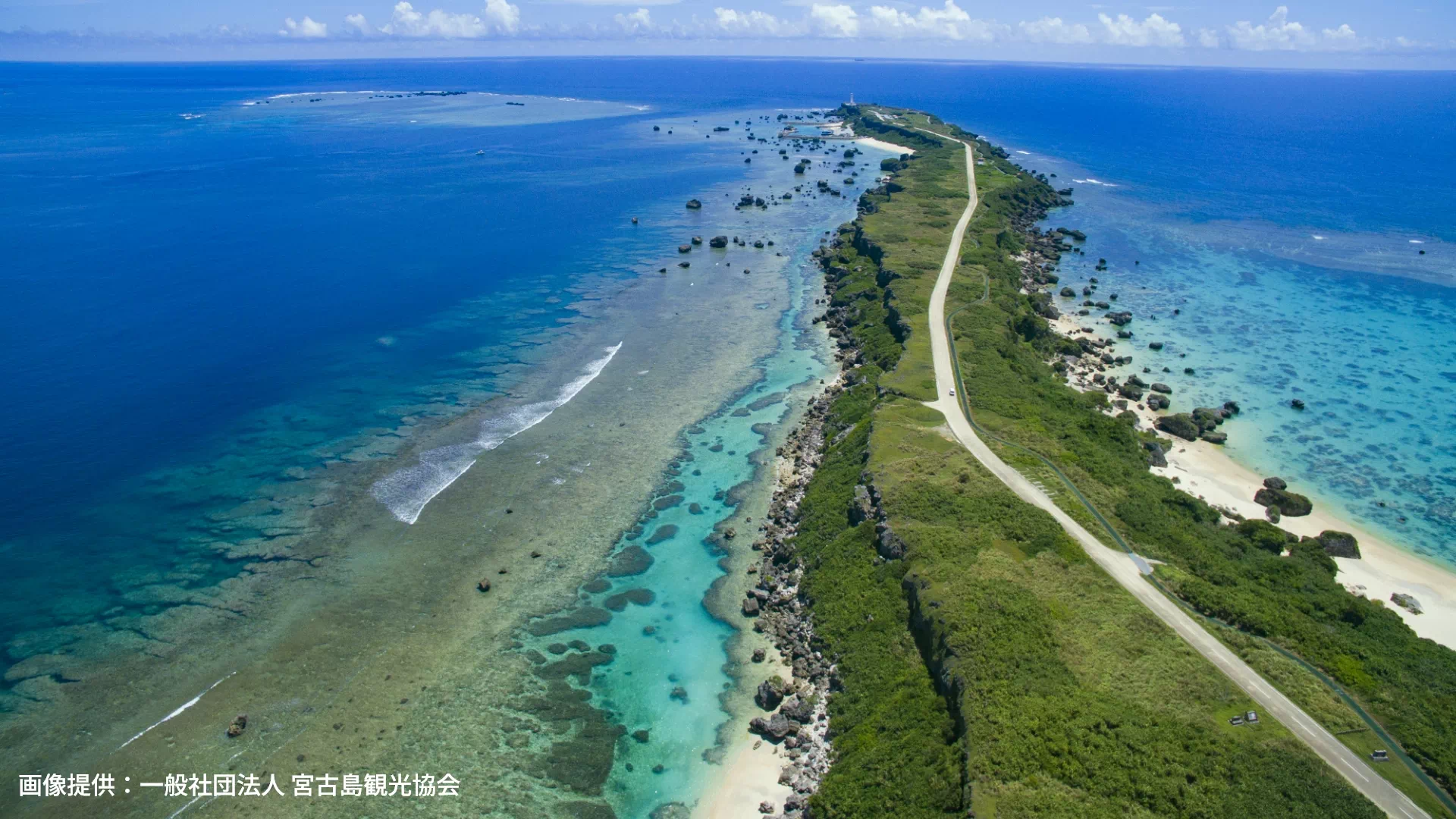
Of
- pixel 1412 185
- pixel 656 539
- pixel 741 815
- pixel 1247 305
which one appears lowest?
pixel 741 815

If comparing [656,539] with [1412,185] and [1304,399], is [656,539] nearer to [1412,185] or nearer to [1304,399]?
[1304,399]

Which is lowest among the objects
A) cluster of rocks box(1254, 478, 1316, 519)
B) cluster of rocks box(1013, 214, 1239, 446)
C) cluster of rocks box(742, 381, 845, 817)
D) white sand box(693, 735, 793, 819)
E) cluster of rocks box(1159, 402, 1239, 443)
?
white sand box(693, 735, 793, 819)

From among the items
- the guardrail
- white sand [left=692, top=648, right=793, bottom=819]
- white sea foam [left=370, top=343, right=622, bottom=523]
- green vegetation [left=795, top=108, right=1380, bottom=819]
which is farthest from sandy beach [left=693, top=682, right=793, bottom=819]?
white sea foam [left=370, top=343, right=622, bottom=523]

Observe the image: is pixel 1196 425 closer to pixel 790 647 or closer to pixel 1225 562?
pixel 1225 562

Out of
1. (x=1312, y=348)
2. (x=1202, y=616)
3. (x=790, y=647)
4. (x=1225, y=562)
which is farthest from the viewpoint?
(x=1312, y=348)

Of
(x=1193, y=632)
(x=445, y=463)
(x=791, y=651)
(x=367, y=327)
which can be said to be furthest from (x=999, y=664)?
(x=367, y=327)

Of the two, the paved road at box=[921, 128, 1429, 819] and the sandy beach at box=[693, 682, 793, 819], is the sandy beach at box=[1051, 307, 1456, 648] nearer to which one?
the paved road at box=[921, 128, 1429, 819]

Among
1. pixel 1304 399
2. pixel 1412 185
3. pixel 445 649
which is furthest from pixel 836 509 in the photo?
pixel 1412 185
